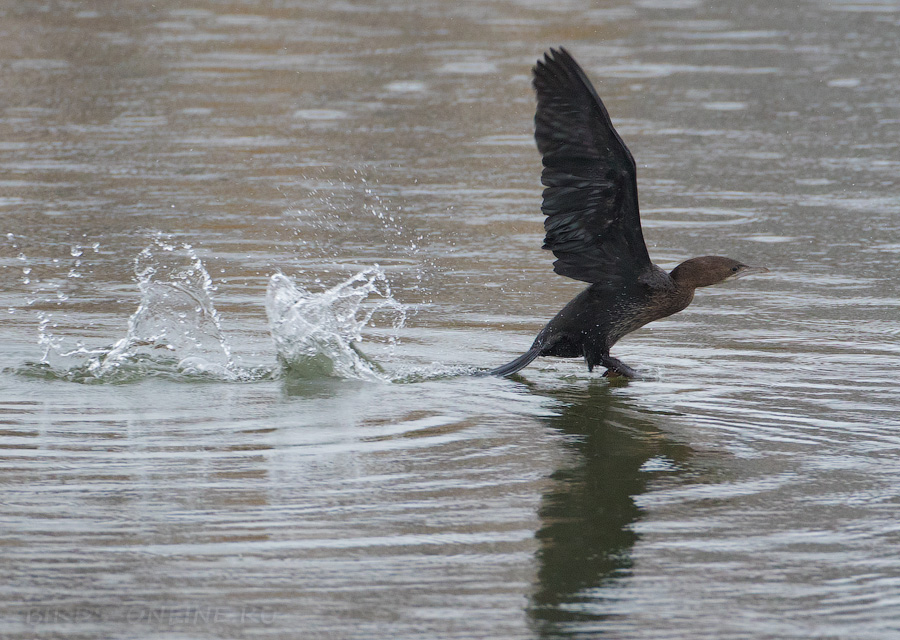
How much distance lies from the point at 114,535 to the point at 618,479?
1831 millimetres

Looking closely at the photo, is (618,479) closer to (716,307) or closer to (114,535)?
(114,535)

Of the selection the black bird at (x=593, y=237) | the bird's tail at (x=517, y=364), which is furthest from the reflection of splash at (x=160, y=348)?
the black bird at (x=593, y=237)

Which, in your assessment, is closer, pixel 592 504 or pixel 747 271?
pixel 592 504

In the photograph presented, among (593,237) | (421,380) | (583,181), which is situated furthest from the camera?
(421,380)

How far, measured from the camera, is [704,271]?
256 inches

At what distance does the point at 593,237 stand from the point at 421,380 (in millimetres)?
995

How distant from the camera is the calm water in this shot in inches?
170

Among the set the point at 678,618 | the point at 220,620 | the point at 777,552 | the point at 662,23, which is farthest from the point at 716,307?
the point at 662,23

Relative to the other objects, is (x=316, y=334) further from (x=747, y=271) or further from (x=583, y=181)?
(x=747, y=271)

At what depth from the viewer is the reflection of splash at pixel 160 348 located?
6574 mm

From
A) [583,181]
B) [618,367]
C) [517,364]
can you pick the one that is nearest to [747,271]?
[618,367]

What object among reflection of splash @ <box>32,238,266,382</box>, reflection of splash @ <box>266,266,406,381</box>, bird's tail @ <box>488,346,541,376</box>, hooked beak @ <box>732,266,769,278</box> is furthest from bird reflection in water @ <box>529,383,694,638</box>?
reflection of splash @ <box>32,238,266,382</box>

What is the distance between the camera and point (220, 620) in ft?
13.4

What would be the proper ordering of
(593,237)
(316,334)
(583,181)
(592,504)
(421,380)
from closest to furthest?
(592,504), (583,181), (593,237), (421,380), (316,334)
